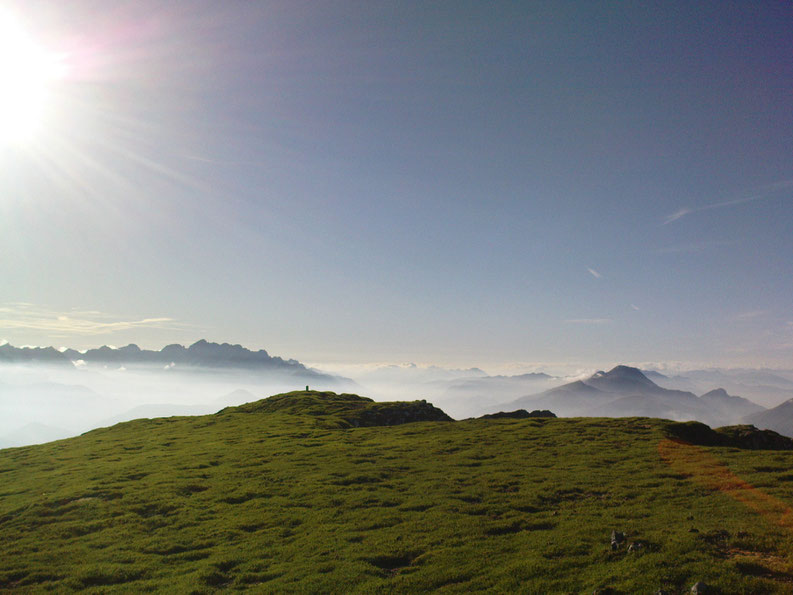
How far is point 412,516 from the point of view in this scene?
30.8m

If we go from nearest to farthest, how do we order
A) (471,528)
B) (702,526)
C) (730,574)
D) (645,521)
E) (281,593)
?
1. (730,574)
2. (281,593)
3. (702,526)
4. (645,521)
5. (471,528)

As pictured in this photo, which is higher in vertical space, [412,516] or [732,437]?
[732,437]

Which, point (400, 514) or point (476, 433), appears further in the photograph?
point (476, 433)

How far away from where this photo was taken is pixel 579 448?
1941 inches

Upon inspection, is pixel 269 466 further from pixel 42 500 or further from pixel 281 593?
pixel 281 593

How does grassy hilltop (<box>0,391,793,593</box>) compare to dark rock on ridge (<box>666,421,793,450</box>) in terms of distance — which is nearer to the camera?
grassy hilltop (<box>0,391,793,593</box>)

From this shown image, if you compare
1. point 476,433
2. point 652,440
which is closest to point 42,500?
point 476,433

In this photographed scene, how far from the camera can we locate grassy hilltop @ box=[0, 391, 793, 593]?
68.1ft

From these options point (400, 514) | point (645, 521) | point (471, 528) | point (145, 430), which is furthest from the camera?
point (145, 430)

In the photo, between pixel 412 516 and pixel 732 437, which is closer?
pixel 412 516

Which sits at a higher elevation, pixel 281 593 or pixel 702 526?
pixel 702 526

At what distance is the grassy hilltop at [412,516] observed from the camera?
20.8 m

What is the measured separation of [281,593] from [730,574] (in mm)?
21549

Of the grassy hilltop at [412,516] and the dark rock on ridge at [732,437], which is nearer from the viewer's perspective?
the grassy hilltop at [412,516]
